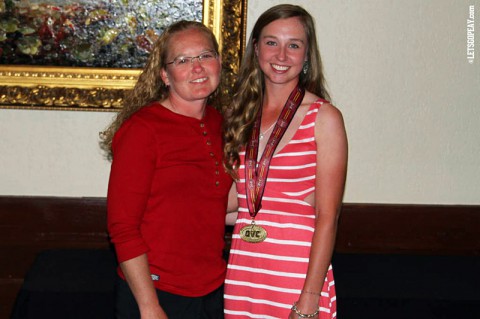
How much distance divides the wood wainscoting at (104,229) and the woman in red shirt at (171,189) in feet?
5.44

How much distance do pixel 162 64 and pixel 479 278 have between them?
2.12m

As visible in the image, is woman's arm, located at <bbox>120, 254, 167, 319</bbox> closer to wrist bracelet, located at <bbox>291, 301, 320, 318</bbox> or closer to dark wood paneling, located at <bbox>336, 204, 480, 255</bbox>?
wrist bracelet, located at <bbox>291, 301, 320, 318</bbox>

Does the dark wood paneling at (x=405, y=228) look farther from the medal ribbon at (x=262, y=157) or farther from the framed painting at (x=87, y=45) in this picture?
the medal ribbon at (x=262, y=157)

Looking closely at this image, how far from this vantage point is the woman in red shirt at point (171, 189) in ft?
6.84

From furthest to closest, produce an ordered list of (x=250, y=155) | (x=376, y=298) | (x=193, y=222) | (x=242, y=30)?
(x=242, y=30) → (x=376, y=298) → (x=250, y=155) → (x=193, y=222)

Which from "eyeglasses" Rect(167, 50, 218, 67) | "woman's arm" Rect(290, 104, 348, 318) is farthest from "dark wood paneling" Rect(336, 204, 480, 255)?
"eyeglasses" Rect(167, 50, 218, 67)

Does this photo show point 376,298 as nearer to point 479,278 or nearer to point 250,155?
point 479,278

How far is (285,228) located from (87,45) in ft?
6.25

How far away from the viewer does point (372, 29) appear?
388 centimetres

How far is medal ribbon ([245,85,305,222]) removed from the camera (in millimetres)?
2318

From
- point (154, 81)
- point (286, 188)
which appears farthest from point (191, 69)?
point (286, 188)

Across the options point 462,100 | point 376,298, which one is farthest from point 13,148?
point 462,100

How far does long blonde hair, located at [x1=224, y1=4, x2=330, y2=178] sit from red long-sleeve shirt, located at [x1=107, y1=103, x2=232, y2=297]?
0.13 meters

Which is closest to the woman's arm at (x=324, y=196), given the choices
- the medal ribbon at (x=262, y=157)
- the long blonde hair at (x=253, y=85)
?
the medal ribbon at (x=262, y=157)
